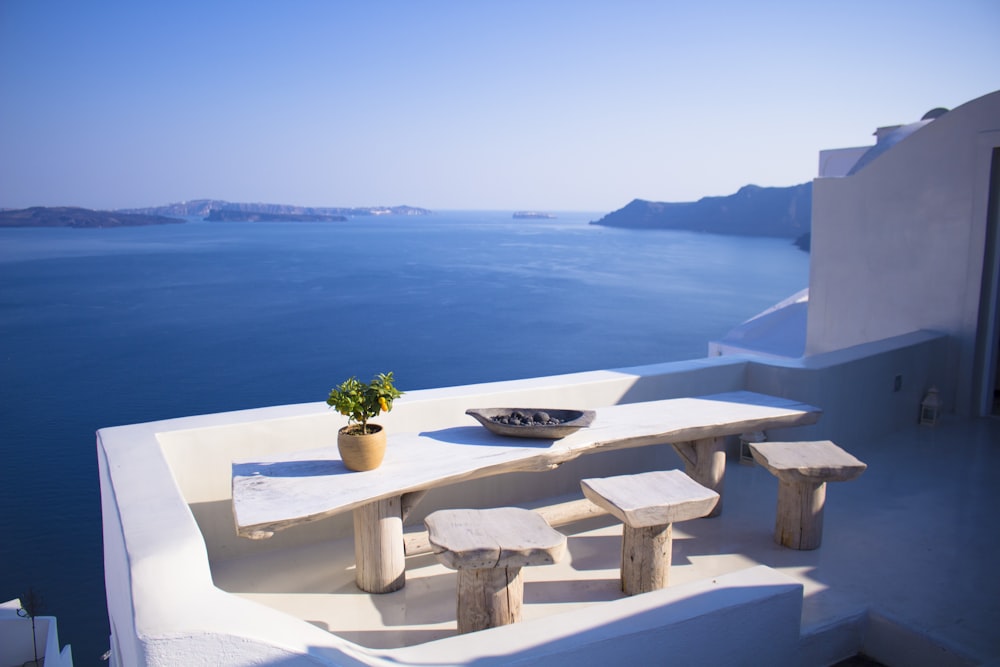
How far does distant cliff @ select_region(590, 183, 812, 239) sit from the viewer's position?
3780 inches

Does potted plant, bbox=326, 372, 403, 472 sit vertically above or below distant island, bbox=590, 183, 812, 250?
below

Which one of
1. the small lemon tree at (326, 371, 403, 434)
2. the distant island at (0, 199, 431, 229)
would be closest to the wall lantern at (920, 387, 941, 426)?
the small lemon tree at (326, 371, 403, 434)

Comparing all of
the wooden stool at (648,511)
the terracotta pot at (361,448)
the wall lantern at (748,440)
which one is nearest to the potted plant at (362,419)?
the terracotta pot at (361,448)

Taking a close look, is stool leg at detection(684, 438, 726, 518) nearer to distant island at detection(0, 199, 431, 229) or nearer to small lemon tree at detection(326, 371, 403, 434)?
small lemon tree at detection(326, 371, 403, 434)

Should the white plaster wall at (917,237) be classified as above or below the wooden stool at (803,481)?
above

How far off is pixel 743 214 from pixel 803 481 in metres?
109

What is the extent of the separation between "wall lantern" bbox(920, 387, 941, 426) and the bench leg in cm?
403

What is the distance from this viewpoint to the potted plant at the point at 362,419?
248cm

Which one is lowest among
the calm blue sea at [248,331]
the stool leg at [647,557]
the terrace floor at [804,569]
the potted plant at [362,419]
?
the calm blue sea at [248,331]

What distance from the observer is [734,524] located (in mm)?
3420

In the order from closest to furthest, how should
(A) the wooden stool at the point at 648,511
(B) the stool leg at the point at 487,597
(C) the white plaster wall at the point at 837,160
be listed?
(B) the stool leg at the point at 487,597 → (A) the wooden stool at the point at 648,511 → (C) the white plaster wall at the point at 837,160

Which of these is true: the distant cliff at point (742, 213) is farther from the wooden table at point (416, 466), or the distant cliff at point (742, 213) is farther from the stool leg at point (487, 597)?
the stool leg at point (487, 597)

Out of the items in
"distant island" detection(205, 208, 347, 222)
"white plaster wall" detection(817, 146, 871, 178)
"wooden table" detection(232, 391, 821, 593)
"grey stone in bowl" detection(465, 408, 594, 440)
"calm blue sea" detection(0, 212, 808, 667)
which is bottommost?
"calm blue sea" detection(0, 212, 808, 667)

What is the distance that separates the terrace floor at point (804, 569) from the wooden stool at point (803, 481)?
8 cm
